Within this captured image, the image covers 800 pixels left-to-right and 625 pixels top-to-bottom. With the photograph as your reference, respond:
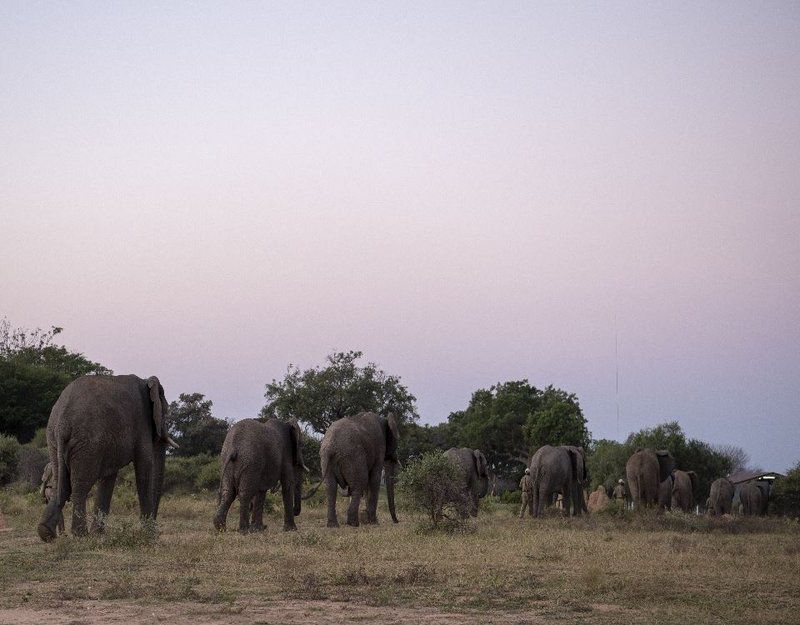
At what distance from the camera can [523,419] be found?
3014 inches

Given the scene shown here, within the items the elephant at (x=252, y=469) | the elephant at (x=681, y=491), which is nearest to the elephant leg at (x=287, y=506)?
the elephant at (x=252, y=469)

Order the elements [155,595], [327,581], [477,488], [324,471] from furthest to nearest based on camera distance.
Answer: [477,488] < [324,471] < [327,581] < [155,595]

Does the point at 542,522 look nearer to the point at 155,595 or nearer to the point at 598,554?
the point at 598,554

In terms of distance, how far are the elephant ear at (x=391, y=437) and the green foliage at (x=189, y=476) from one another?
14873 mm

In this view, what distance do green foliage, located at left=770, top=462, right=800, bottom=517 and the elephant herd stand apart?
27045 mm

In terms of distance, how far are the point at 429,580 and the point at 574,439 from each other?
5576 centimetres

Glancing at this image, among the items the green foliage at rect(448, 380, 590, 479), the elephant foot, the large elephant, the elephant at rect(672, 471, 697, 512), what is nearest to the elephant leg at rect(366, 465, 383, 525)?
the large elephant

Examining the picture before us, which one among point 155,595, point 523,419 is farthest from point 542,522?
point 523,419

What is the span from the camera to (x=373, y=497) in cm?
2661

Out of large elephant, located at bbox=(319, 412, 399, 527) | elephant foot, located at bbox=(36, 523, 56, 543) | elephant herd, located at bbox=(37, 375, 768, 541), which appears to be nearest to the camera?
elephant foot, located at bbox=(36, 523, 56, 543)

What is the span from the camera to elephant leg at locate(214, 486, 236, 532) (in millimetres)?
20688

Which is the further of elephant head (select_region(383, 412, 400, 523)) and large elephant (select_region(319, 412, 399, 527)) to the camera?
elephant head (select_region(383, 412, 400, 523))

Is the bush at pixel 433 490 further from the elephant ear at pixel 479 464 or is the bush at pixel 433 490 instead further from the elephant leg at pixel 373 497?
the elephant ear at pixel 479 464

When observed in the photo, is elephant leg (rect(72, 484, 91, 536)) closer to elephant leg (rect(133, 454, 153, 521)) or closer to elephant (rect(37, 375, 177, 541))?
elephant (rect(37, 375, 177, 541))
